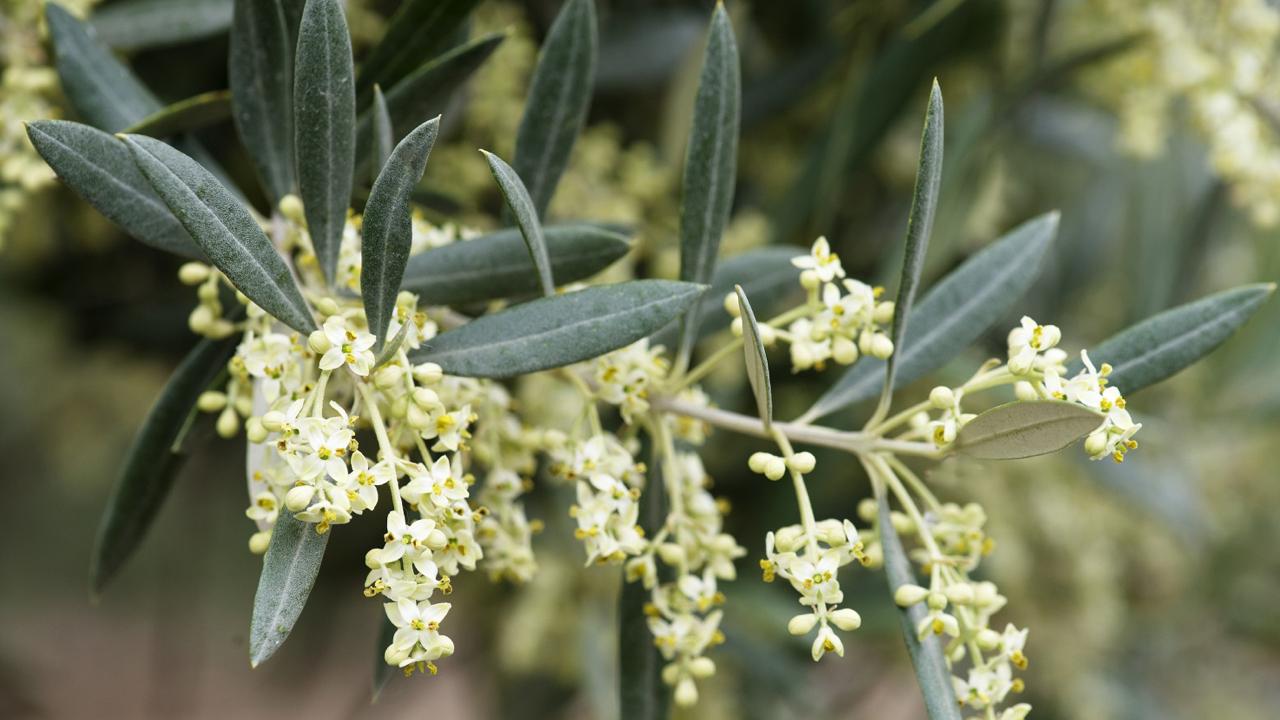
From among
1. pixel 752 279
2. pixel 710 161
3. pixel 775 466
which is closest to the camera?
pixel 775 466

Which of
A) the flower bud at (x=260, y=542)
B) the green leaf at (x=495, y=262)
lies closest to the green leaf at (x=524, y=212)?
the green leaf at (x=495, y=262)

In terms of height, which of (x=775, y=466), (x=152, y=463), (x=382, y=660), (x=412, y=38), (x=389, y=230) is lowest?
(x=382, y=660)

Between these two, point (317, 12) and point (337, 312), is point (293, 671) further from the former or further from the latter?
point (317, 12)

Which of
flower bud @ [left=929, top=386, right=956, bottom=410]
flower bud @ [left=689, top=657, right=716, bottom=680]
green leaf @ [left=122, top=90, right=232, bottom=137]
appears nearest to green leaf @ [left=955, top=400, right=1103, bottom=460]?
flower bud @ [left=929, top=386, right=956, bottom=410]

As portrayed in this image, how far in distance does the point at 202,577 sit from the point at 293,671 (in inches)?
9.8

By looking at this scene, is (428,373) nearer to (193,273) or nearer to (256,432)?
(256,432)

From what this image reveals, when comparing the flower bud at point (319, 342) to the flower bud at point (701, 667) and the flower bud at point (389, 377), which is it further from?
the flower bud at point (701, 667)

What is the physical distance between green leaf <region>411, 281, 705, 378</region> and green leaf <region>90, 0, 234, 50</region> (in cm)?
46

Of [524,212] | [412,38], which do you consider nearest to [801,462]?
[524,212]

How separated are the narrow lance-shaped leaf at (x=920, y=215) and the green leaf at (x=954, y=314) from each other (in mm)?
76

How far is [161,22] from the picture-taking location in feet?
2.78

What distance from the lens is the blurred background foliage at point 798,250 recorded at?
1.09m

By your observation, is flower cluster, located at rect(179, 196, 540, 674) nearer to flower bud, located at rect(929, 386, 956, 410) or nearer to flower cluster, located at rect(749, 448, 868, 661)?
flower cluster, located at rect(749, 448, 868, 661)

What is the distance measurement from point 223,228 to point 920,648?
50 cm
